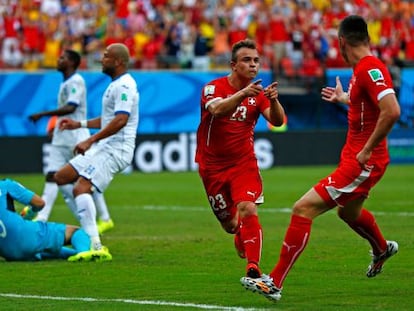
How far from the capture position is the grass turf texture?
9914 millimetres

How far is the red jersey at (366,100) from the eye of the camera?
9.71 m

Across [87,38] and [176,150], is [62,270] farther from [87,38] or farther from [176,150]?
[87,38]

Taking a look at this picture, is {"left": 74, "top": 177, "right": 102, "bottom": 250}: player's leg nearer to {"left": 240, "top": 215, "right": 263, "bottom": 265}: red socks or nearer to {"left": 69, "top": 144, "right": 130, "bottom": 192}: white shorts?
{"left": 69, "top": 144, "right": 130, "bottom": 192}: white shorts

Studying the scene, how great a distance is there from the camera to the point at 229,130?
11.5 metres

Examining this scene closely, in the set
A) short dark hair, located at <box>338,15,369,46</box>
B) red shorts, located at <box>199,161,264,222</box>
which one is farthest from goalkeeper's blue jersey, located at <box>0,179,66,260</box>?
short dark hair, located at <box>338,15,369,46</box>

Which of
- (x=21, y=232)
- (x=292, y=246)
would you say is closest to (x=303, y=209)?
(x=292, y=246)

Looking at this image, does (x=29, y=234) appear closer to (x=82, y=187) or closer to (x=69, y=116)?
(x=82, y=187)

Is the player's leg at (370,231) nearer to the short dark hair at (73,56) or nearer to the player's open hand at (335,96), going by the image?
the player's open hand at (335,96)

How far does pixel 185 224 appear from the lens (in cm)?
1788

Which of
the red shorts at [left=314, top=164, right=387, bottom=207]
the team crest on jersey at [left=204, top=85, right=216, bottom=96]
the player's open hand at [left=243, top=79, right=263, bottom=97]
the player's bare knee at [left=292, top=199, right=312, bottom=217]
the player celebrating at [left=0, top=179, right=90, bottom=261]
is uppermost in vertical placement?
the player's open hand at [left=243, top=79, right=263, bottom=97]

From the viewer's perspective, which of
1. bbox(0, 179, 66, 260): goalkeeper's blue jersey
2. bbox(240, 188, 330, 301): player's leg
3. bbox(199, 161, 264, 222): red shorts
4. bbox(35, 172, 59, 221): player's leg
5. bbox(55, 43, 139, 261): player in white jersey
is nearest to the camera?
bbox(240, 188, 330, 301): player's leg

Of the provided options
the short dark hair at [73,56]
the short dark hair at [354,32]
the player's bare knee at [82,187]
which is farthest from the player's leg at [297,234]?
the short dark hair at [73,56]

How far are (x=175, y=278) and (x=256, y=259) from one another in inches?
58.9

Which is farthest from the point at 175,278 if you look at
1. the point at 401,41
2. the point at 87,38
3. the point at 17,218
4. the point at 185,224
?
the point at 401,41
